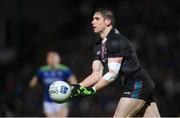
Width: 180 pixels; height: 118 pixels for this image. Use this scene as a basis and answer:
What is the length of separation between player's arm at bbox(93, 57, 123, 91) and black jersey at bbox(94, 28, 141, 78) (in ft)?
0.26

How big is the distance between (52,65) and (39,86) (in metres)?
4.93

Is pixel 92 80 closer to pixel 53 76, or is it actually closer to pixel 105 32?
pixel 105 32

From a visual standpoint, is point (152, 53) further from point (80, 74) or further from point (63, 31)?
point (63, 31)

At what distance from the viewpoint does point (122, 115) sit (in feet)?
32.8

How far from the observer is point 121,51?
33.0 feet

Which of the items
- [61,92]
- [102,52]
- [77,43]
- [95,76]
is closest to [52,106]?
[95,76]

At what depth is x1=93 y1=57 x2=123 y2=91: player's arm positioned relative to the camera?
32.5 ft

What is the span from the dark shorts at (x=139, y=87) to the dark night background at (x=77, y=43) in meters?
6.14

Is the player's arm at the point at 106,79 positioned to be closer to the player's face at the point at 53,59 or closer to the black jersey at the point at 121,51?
the black jersey at the point at 121,51

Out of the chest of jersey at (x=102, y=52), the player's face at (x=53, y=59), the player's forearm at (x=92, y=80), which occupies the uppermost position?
the chest of jersey at (x=102, y=52)

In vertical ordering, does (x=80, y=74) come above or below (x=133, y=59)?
below

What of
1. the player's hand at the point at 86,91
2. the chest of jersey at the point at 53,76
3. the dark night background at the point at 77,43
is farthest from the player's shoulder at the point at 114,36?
the dark night background at the point at 77,43

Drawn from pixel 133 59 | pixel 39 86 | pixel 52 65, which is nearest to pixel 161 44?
pixel 39 86

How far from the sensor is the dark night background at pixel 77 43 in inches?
750
